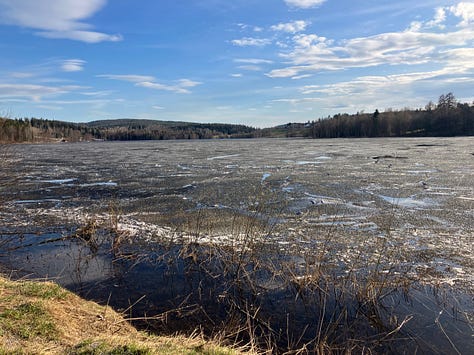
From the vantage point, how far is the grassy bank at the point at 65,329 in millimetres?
3652

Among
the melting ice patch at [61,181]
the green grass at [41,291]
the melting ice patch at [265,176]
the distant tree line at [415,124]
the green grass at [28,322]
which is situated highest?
the distant tree line at [415,124]

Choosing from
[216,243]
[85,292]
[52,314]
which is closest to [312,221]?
[216,243]

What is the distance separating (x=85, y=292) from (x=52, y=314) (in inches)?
65.4

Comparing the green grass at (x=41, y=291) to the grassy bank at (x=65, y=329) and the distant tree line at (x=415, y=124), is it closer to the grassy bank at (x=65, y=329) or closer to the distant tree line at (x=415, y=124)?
the grassy bank at (x=65, y=329)

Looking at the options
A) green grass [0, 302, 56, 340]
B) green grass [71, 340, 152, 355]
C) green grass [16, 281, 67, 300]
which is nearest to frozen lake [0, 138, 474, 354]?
green grass [16, 281, 67, 300]

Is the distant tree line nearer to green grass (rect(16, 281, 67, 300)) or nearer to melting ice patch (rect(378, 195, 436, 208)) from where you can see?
melting ice patch (rect(378, 195, 436, 208))

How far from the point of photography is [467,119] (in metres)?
71.6

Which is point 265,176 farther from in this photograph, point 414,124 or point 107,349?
point 414,124

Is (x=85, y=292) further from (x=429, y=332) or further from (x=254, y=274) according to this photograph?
(x=429, y=332)

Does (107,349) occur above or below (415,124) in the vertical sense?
below

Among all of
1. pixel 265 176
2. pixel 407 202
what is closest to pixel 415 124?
pixel 265 176

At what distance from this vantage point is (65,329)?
14.8 ft

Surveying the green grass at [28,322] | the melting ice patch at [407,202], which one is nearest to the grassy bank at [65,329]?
the green grass at [28,322]

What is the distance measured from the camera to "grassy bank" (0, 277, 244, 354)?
3652 mm
